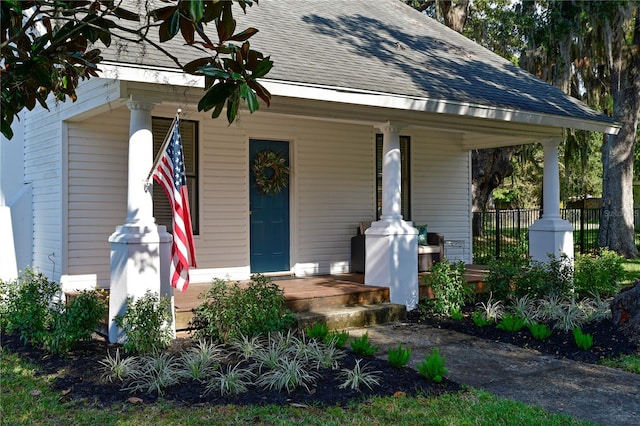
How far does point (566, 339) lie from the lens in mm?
6875

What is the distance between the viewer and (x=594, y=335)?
703 cm

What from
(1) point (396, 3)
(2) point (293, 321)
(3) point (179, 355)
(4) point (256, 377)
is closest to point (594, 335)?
(2) point (293, 321)

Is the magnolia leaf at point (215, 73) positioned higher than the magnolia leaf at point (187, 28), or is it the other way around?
the magnolia leaf at point (187, 28)

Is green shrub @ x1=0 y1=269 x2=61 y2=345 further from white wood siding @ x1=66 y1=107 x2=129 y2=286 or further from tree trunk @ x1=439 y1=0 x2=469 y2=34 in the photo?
tree trunk @ x1=439 y1=0 x2=469 y2=34

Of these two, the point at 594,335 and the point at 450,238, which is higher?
the point at 450,238

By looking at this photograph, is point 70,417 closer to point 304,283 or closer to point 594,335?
point 304,283

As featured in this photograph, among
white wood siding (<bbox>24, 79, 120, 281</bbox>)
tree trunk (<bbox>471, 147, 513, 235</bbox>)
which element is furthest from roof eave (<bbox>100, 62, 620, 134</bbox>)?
tree trunk (<bbox>471, 147, 513, 235</bbox>)

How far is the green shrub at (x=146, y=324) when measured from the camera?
5.94 metres

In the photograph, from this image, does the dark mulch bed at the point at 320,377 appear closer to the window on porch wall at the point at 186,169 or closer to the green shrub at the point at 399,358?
the green shrub at the point at 399,358

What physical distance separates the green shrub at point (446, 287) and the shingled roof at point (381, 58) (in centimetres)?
232

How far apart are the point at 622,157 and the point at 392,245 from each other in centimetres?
1107

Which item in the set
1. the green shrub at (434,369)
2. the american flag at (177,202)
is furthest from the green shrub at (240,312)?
the green shrub at (434,369)

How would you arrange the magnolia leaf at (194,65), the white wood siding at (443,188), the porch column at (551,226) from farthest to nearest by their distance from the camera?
the white wood siding at (443,188) → the porch column at (551,226) → the magnolia leaf at (194,65)

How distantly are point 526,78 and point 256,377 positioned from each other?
869cm
